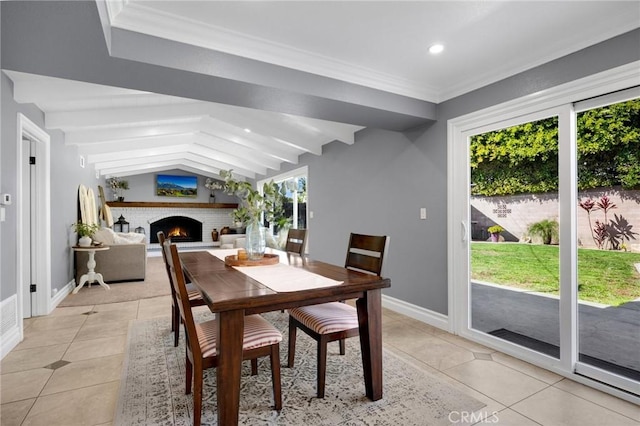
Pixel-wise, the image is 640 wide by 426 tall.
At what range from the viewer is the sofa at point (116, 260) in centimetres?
495

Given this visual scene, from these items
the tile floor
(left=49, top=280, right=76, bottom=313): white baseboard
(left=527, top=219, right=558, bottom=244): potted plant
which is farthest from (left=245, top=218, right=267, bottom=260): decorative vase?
(left=49, top=280, right=76, bottom=313): white baseboard

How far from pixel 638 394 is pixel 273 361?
2.12m

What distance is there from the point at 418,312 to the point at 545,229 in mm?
1446

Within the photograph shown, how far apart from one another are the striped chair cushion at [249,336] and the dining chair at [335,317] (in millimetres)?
284

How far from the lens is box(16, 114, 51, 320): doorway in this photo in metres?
3.39

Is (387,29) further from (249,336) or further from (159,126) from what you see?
(159,126)

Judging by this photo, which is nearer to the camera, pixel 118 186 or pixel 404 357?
pixel 404 357

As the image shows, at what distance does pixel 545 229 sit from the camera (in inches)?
97.1

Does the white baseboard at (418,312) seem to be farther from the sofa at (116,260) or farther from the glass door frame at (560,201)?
the sofa at (116,260)

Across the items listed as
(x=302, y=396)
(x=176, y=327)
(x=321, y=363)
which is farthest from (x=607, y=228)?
(x=176, y=327)

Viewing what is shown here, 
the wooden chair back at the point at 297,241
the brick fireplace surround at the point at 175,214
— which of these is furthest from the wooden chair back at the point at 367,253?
the brick fireplace surround at the point at 175,214

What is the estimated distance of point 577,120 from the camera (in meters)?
2.24

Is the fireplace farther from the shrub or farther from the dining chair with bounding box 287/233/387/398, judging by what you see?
the shrub

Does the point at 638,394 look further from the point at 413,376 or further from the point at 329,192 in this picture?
the point at 329,192
